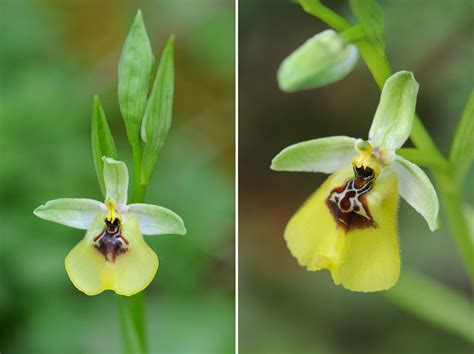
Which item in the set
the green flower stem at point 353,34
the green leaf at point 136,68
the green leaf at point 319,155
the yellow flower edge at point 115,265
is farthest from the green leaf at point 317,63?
the yellow flower edge at point 115,265

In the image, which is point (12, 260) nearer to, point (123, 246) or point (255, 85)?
point (123, 246)

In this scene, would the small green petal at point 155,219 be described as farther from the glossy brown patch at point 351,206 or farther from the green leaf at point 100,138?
the glossy brown patch at point 351,206

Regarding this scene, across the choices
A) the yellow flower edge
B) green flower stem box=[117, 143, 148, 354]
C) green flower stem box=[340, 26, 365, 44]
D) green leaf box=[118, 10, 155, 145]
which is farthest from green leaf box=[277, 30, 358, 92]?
green flower stem box=[117, 143, 148, 354]

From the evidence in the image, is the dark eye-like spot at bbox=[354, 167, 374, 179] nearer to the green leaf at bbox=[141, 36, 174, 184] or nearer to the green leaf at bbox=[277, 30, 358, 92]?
the green leaf at bbox=[277, 30, 358, 92]

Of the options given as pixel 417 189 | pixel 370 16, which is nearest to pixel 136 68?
pixel 370 16

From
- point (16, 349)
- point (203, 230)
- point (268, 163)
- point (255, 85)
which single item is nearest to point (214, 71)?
point (255, 85)

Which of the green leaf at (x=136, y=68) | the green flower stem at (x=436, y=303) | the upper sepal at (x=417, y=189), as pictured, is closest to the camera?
the upper sepal at (x=417, y=189)

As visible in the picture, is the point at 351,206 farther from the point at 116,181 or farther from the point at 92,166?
the point at 92,166
